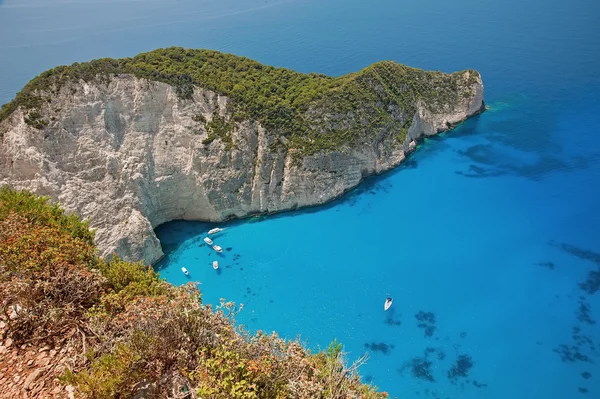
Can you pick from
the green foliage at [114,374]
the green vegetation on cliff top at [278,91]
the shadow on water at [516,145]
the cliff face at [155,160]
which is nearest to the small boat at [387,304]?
the cliff face at [155,160]

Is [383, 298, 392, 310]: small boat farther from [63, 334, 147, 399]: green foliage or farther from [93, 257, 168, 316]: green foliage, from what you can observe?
[63, 334, 147, 399]: green foliage

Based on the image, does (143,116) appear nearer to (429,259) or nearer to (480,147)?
(429,259)

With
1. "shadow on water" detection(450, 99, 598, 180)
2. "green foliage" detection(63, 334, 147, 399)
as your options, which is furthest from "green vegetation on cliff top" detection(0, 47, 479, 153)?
"green foliage" detection(63, 334, 147, 399)

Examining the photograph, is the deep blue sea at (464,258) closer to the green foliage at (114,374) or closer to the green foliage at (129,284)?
the green foliage at (129,284)

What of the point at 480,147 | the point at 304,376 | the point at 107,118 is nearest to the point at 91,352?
the point at 304,376

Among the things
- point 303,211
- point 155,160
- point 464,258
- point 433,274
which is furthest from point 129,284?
point 464,258

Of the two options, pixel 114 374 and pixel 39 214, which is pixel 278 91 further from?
pixel 114 374

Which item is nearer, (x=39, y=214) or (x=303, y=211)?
(x=39, y=214)
